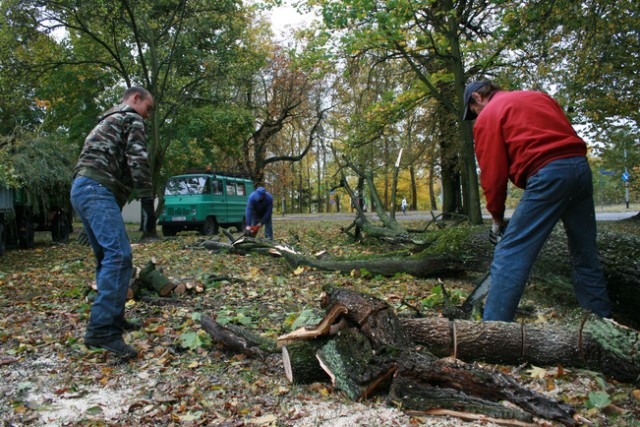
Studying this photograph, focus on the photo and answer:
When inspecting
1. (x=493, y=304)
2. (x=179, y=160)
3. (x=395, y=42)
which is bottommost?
(x=493, y=304)

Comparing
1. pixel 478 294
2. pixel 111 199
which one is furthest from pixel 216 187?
pixel 478 294

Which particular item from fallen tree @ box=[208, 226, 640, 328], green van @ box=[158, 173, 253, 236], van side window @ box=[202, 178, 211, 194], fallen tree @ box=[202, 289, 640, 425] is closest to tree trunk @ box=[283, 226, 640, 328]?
fallen tree @ box=[208, 226, 640, 328]

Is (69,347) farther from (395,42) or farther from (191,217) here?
(191,217)

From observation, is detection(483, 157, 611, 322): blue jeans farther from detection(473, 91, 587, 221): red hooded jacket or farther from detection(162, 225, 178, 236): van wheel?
detection(162, 225, 178, 236): van wheel

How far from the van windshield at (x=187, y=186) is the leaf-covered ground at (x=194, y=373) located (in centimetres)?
1023

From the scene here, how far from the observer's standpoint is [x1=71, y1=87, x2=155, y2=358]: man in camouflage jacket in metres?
3.46

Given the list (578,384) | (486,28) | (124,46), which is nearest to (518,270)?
(578,384)

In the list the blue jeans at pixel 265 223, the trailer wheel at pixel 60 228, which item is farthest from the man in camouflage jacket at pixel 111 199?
the trailer wheel at pixel 60 228

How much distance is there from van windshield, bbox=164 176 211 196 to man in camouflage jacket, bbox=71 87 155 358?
12249 mm

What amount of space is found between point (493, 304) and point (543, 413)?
39.1 inches

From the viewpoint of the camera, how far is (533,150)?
310cm

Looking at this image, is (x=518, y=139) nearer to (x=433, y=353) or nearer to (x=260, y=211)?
(x=433, y=353)

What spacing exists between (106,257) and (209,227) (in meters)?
12.8

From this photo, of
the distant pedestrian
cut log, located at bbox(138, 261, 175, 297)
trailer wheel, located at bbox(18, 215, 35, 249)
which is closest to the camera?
cut log, located at bbox(138, 261, 175, 297)
